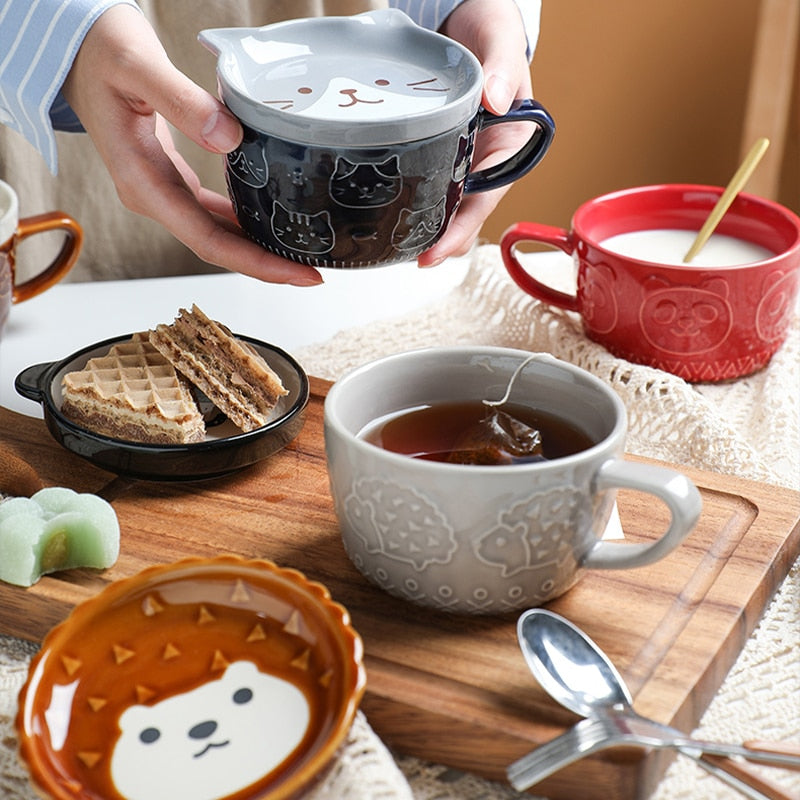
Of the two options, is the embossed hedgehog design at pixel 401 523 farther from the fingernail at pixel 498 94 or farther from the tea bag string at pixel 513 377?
the fingernail at pixel 498 94

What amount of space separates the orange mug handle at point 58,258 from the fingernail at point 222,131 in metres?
0.48

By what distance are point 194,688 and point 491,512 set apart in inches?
7.5

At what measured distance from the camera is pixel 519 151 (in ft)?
2.60

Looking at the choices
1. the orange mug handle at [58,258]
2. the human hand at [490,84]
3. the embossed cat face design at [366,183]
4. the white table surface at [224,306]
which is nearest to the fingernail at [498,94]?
the human hand at [490,84]

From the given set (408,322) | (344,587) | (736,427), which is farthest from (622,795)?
(408,322)

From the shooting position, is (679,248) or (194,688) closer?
(194,688)

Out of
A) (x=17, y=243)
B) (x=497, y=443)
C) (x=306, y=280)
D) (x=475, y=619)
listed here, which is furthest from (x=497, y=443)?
(x=17, y=243)

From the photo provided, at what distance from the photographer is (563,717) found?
1.98 feet

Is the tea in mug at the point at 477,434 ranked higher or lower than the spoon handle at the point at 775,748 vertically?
higher

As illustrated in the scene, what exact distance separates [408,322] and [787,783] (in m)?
0.66

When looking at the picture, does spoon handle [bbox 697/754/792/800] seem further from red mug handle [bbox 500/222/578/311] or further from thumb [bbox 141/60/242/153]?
red mug handle [bbox 500/222/578/311]

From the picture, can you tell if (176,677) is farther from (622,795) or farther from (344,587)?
(622,795)

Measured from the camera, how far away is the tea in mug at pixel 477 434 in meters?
0.70

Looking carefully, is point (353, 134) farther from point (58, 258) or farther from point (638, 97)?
point (638, 97)
